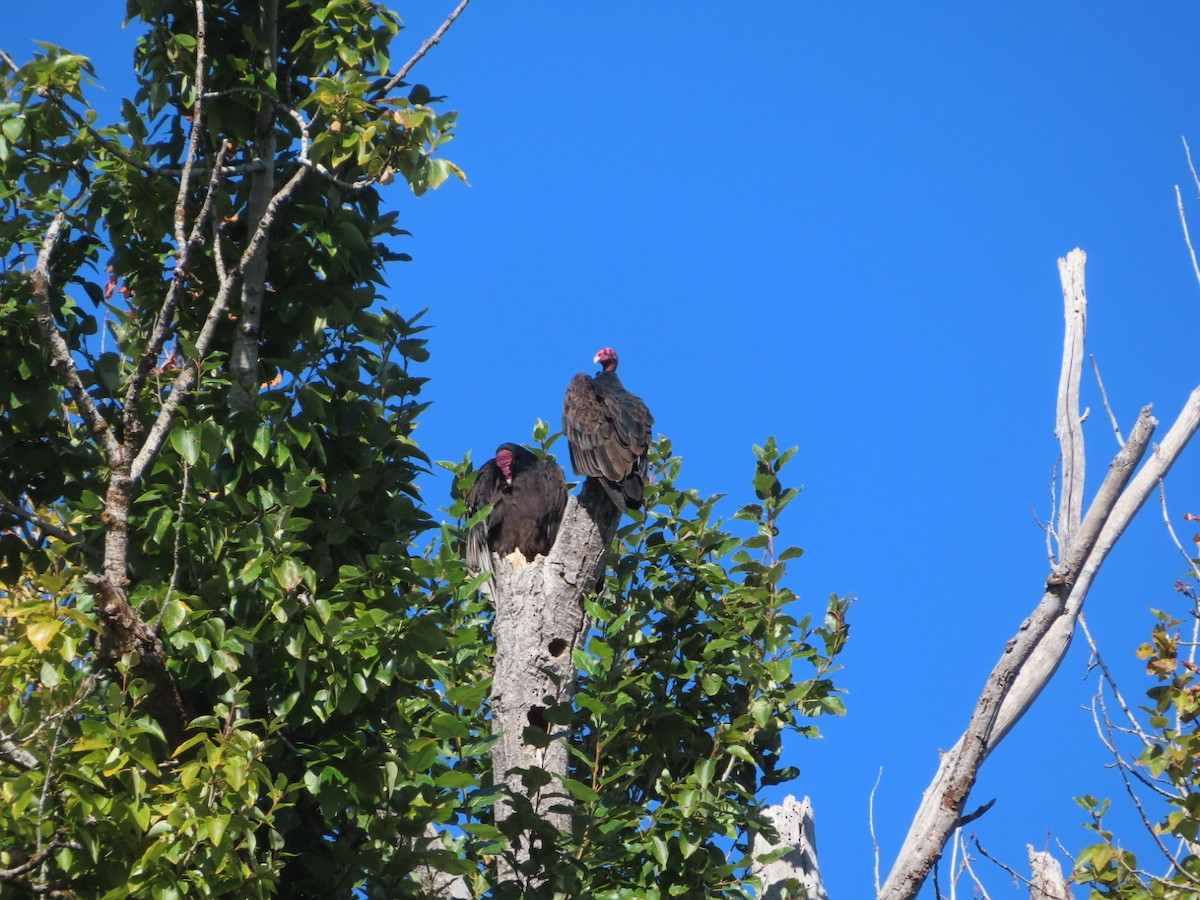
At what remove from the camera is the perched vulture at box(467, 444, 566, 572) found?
5.57 metres

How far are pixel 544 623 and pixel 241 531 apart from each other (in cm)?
200

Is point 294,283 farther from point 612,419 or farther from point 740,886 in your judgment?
point 740,886

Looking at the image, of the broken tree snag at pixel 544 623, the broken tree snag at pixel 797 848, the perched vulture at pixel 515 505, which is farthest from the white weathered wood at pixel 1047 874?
the perched vulture at pixel 515 505

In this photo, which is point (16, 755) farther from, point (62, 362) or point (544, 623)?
point (544, 623)

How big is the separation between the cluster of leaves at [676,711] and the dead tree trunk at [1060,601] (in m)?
0.84

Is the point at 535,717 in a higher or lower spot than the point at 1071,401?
lower

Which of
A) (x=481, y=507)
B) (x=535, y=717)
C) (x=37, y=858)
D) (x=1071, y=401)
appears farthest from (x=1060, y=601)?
(x=481, y=507)

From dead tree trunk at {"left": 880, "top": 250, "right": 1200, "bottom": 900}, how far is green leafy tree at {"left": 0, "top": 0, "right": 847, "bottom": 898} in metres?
0.88

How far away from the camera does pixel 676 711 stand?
4.66 metres

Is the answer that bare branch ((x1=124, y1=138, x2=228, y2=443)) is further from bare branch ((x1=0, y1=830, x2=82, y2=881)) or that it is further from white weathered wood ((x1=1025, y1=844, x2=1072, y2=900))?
white weathered wood ((x1=1025, y1=844, x2=1072, y2=900))

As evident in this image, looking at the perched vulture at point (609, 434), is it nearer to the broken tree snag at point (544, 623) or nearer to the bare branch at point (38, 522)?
the broken tree snag at point (544, 623)

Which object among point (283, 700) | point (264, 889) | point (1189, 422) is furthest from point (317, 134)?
point (1189, 422)

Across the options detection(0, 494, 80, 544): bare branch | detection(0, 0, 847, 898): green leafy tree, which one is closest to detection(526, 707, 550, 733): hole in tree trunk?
detection(0, 0, 847, 898): green leafy tree

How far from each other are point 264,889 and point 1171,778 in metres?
2.78
